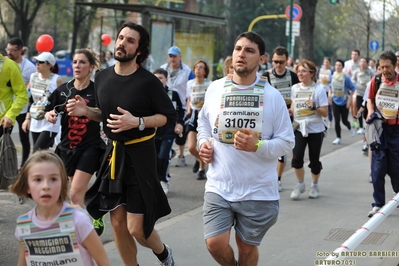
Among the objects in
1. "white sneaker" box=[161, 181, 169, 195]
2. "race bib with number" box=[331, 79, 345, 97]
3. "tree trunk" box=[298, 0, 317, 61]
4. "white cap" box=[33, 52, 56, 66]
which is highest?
"tree trunk" box=[298, 0, 317, 61]

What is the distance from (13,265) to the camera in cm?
654

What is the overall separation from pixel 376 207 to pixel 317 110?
5.43 ft

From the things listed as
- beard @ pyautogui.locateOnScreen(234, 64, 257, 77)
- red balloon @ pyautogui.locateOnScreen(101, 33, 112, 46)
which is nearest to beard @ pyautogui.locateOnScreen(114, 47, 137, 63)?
beard @ pyautogui.locateOnScreen(234, 64, 257, 77)

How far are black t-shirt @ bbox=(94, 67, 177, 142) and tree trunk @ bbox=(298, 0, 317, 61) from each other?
20.4 meters

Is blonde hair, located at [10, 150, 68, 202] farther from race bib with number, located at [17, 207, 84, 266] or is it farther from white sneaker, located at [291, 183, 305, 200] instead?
white sneaker, located at [291, 183, 305, 200]

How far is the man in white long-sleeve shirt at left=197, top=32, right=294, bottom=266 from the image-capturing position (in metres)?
5.15

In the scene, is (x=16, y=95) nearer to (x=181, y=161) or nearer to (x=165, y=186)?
(x=165, y=186)

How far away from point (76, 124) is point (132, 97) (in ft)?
5.59

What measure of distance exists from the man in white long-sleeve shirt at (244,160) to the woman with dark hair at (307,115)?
16.1 feet

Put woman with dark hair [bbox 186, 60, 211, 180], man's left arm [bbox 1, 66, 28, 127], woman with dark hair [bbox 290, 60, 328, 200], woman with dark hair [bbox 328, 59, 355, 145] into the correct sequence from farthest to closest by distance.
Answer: woman with dark hair [bbox 328, 59, 355, 145], woman with dark hair [bbox 186, 60, 211, 180], woman with dark hair [bbox 290, 60, 328, 200], man's left arm [bbox 1, 66, 28, 127]

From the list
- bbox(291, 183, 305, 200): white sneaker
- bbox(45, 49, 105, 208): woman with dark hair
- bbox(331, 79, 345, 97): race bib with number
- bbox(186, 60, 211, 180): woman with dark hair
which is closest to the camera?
bbox(45, 49, 105, 208): woman with dark hair

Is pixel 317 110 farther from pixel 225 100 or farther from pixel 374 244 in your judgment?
pixel 225 100

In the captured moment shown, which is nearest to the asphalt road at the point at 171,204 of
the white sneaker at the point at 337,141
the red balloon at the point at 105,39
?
the white sneaker at the point at 337,141

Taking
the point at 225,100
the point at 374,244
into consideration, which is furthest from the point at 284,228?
the point at 225,100
